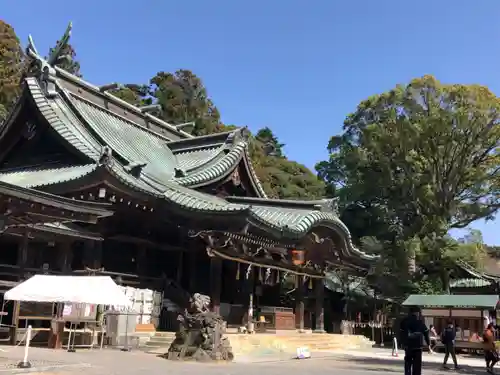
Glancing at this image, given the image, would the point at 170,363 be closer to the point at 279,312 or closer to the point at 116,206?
the point at 116,206

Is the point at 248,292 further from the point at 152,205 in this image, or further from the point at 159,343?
the point at 152,205

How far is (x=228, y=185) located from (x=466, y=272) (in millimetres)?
23962

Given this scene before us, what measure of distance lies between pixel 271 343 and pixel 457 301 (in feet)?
40.4

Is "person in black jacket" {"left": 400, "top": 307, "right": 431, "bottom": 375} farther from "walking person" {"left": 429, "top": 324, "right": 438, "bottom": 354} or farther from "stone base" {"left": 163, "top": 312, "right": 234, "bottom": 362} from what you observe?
"walking person" {"left": 429, "top": 324, "right": 438, "bottom": 354}

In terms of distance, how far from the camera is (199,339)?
16.2 metres

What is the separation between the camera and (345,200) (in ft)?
153

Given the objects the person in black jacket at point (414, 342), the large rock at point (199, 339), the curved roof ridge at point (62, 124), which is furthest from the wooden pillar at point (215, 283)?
the person in black jacket at point (414, 342)

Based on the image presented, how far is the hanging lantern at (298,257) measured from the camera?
1021 inches

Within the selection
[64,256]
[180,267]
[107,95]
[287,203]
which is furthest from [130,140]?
[64,256]

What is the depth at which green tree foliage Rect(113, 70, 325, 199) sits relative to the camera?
6066cm

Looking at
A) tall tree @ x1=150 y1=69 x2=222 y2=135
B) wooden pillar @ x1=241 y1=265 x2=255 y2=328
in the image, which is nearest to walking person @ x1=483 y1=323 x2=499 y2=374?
wooden pillar @ x1=241 y1=265 x2=255 y2=328

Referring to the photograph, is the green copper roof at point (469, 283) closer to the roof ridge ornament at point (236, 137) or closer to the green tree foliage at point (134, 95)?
the roof ridge ornament at point (236, 137)

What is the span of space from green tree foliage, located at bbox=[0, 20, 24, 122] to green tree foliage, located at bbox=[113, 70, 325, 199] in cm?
1428

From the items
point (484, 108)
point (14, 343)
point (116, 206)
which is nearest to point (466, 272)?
point (484, 108)
